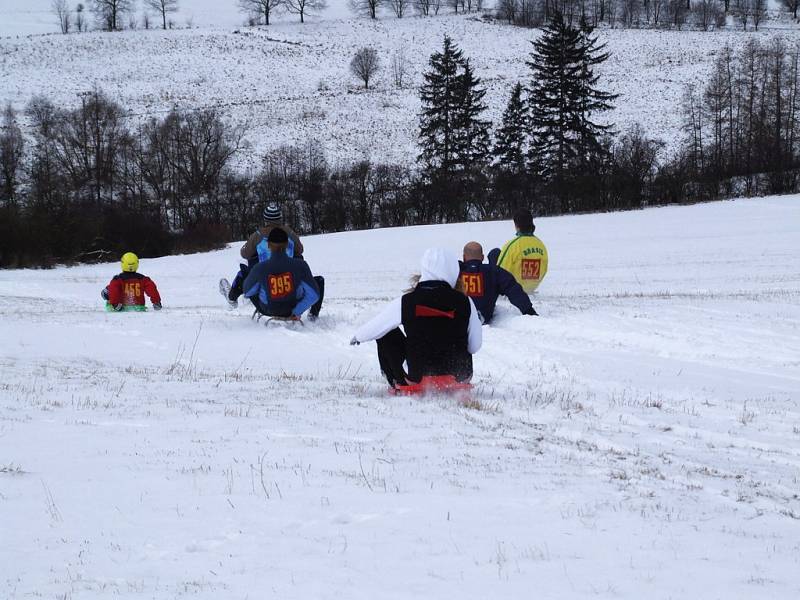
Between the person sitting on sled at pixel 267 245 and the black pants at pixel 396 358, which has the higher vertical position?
the person sitting on sled at pixel 267 245

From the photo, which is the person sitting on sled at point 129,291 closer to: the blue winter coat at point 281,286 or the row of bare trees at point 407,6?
the blue winter coat at point 281,286

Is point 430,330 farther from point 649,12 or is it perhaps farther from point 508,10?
point 649,12

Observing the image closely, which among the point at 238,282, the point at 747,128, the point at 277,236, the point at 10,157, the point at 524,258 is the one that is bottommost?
the point at 238,282

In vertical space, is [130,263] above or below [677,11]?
below

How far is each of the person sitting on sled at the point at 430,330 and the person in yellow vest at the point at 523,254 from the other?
6.75 metres

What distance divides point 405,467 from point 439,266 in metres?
2.85

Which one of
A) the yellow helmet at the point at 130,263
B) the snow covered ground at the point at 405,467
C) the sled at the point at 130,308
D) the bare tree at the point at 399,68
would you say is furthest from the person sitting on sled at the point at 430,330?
the bare tree at the point at 399,68

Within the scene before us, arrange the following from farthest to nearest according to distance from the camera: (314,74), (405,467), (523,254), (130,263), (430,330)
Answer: (314,74) → (130,263) → (523,254) → (430,330) → (405,467)

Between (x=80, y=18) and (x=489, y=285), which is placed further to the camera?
(x=80, y=18)

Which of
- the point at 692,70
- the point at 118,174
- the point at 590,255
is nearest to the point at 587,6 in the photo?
the point at 692,70

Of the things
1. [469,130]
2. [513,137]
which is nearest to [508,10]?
[469,130]

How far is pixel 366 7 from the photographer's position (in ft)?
359

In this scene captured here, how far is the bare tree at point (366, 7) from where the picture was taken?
356ft

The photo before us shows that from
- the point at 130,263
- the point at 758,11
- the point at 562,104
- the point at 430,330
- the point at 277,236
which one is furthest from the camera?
the point at 758,11
